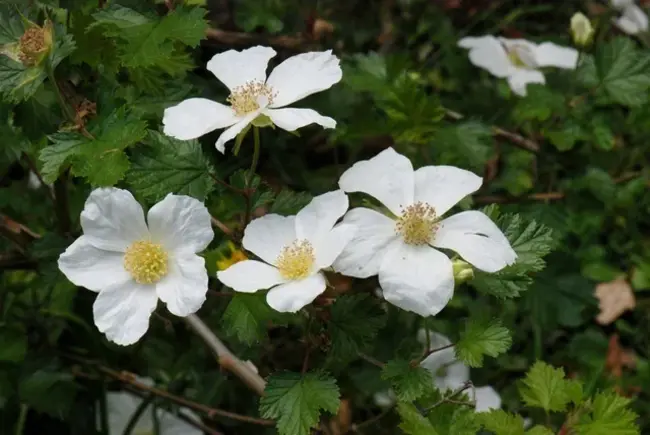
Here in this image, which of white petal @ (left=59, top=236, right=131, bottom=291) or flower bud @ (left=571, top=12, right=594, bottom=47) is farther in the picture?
flower bud @ (left=571, top=12, right=594, bottom=47)

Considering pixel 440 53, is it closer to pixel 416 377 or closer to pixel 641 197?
pixel 641 197

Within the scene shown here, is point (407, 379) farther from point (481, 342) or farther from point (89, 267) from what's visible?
point (89, 267)

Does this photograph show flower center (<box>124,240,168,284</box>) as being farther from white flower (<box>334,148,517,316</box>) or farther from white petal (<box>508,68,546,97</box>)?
white petal (<box>508,68,546,97</box>)

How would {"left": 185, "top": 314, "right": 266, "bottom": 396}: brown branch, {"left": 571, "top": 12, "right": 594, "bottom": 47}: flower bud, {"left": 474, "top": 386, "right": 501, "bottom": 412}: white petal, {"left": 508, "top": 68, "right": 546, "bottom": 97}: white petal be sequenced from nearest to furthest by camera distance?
{"left": 185, "top": 314, "right": 266, "bottom": 396}: brown branch < {"left": 474, "top": 386, "right": 501, "bottom": 412}: white petal < {"left": 571, "top": 12, "right": 594, "bottom": 47}: flower bud < {"left": 508, "top": 68, "right": 546, "bottom": 97}: white petal

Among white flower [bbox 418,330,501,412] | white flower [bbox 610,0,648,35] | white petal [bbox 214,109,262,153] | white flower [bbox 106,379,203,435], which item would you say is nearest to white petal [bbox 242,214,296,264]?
white petal [bbox 214,109,262,153]

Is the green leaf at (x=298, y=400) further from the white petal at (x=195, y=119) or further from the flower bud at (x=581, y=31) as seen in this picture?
the flower bud at (x=581, y=31)

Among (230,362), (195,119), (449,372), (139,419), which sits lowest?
(139,419)

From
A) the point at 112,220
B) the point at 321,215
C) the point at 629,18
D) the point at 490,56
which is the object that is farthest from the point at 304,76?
the point at 629,18

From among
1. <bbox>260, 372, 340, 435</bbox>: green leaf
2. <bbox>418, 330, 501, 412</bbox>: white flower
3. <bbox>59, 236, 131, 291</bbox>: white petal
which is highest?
<bbox>59, 236, 131, 291</bbox>: white petal
